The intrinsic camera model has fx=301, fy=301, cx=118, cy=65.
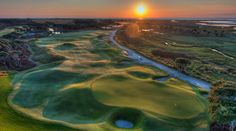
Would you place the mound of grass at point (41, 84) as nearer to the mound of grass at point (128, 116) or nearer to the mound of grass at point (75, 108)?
the mound of grass at point (75, 108)

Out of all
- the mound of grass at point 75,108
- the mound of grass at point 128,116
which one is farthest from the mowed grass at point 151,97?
the mound of grass at point 75,108

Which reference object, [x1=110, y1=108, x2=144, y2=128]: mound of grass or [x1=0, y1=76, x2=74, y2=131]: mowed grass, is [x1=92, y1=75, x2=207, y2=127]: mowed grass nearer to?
[x1=110, y1=108, x2=144, y2=128]: mound of grass

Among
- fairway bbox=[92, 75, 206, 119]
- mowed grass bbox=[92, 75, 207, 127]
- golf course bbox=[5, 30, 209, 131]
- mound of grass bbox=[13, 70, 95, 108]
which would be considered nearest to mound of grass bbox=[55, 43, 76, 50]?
golf course bbox=[5, 30, 209, 131]

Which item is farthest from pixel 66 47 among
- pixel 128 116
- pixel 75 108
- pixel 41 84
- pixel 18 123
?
pixel 18 123

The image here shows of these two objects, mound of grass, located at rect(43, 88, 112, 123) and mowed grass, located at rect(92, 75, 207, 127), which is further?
mowed grass, located at rect(92, 75, 207, 127)

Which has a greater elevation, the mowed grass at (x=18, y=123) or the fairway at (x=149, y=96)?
the fairway at (x=149, y=96)

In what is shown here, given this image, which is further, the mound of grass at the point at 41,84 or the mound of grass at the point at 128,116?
the mound of grass at the point at 41,84

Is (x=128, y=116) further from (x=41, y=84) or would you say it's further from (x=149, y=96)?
(x=41, y=84)

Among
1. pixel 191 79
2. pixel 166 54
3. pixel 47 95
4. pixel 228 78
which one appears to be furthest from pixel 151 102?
pixel 166 54
